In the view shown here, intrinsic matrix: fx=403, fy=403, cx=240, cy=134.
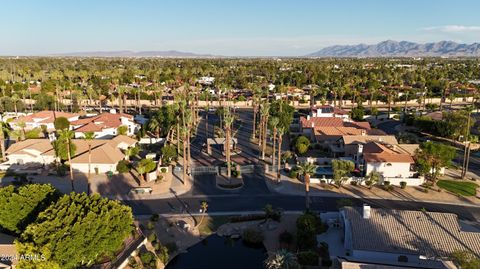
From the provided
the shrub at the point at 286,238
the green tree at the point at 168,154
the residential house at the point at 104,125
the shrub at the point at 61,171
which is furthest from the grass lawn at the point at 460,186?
the residential house at the point at 104,125

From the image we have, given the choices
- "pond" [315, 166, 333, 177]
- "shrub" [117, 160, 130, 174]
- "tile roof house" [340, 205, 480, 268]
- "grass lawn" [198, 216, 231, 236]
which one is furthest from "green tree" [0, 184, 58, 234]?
"pond" [315, 166, 333, 177]

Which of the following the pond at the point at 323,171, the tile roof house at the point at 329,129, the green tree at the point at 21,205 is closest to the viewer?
the green tree at the point at 21,205

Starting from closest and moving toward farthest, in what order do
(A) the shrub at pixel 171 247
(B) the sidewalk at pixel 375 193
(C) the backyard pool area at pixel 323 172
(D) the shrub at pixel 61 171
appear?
1. (A) the shrub at pixel 171 247
2. (B) the sidewalk at pixel 375 193
3. (D) the shrub at pixel 61 171
4. (C) the backyard pool area at pixel 323 172

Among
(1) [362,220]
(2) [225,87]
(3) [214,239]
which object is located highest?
(2) [225,87]

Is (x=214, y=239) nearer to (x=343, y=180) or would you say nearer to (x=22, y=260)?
(x=22, y=260)

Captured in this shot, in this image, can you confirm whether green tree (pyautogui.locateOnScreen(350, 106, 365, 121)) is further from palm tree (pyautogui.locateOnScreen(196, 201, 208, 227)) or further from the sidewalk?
palm tree (pyautogui.locateOnScreen(196, 201, 208, 227))

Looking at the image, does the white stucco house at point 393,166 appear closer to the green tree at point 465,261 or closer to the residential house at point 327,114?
the green tree at point 465,261

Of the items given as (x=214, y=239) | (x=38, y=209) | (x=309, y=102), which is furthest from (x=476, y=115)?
(x=38, y=209)
